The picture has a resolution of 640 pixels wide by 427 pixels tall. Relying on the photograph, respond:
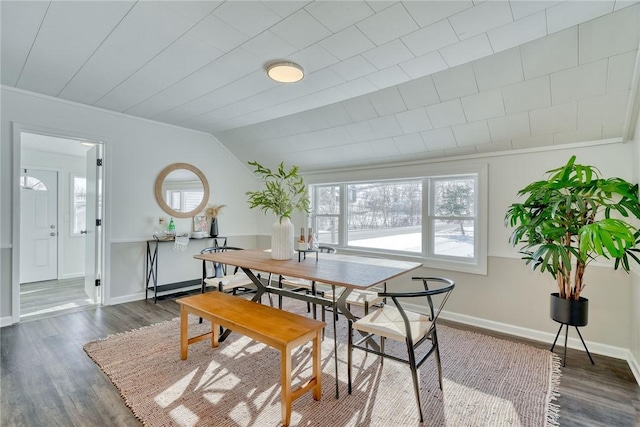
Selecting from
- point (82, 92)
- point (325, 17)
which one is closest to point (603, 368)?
point (325, 17)

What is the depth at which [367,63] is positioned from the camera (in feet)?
8.06

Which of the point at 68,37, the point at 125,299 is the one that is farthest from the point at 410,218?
the point at 125,299

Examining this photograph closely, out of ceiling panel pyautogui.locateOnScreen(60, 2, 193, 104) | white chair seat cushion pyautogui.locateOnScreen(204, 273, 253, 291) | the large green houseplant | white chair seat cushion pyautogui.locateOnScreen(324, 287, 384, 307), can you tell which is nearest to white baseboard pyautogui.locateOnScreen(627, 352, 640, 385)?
the large green houseplant

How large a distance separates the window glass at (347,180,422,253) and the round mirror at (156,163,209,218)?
2305 mm

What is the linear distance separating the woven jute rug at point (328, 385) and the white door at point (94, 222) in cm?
147

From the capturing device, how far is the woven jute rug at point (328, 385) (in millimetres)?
1847

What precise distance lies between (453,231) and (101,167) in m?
4.42

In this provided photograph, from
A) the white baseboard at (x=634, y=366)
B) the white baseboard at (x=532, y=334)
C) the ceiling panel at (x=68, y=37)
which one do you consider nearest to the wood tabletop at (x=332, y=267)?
the white baseboard at (x=532, y=334)

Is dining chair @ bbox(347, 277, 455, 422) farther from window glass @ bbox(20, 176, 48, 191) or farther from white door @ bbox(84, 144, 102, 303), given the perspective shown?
window glass @ bbox(20, 176, 48, 191)

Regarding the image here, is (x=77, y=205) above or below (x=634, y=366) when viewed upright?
above

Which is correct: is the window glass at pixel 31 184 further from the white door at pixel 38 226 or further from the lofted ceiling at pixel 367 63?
the lofted ceiling at pixel 367 63

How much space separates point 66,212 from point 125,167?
2369 millimetres

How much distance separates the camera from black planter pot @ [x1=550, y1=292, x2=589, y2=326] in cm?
241

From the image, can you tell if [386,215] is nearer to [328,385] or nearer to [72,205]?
[328,385]
